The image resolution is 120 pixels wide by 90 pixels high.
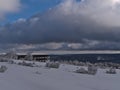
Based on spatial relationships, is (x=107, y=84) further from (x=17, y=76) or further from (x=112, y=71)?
(x=17, y=76)

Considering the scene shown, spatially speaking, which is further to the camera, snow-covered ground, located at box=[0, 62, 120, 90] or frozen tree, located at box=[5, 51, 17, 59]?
frozen tree, located at box=[5, 51, 17, 59]

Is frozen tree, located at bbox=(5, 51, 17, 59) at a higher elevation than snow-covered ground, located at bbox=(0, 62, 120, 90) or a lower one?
higher

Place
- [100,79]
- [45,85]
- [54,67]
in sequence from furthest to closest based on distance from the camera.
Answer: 1. [54,67]
2. [100,79]
3. [45,85]

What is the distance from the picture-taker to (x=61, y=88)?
12.9 meters

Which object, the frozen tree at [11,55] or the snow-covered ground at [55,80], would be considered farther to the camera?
the frozen tree at [11,55]

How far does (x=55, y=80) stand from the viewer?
1448cm

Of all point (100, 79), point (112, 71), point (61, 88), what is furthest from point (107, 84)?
point (112, 71)

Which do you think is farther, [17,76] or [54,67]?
[54,67]

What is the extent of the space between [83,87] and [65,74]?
3.33 m

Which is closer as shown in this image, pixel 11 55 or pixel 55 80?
pixel 55 80

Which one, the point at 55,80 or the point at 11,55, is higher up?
the point at 11,55

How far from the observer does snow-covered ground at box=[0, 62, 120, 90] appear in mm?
13070

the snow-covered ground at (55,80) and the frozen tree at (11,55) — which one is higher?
the frozen tree at (11,55)

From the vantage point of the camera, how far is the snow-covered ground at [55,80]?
1307 cm
